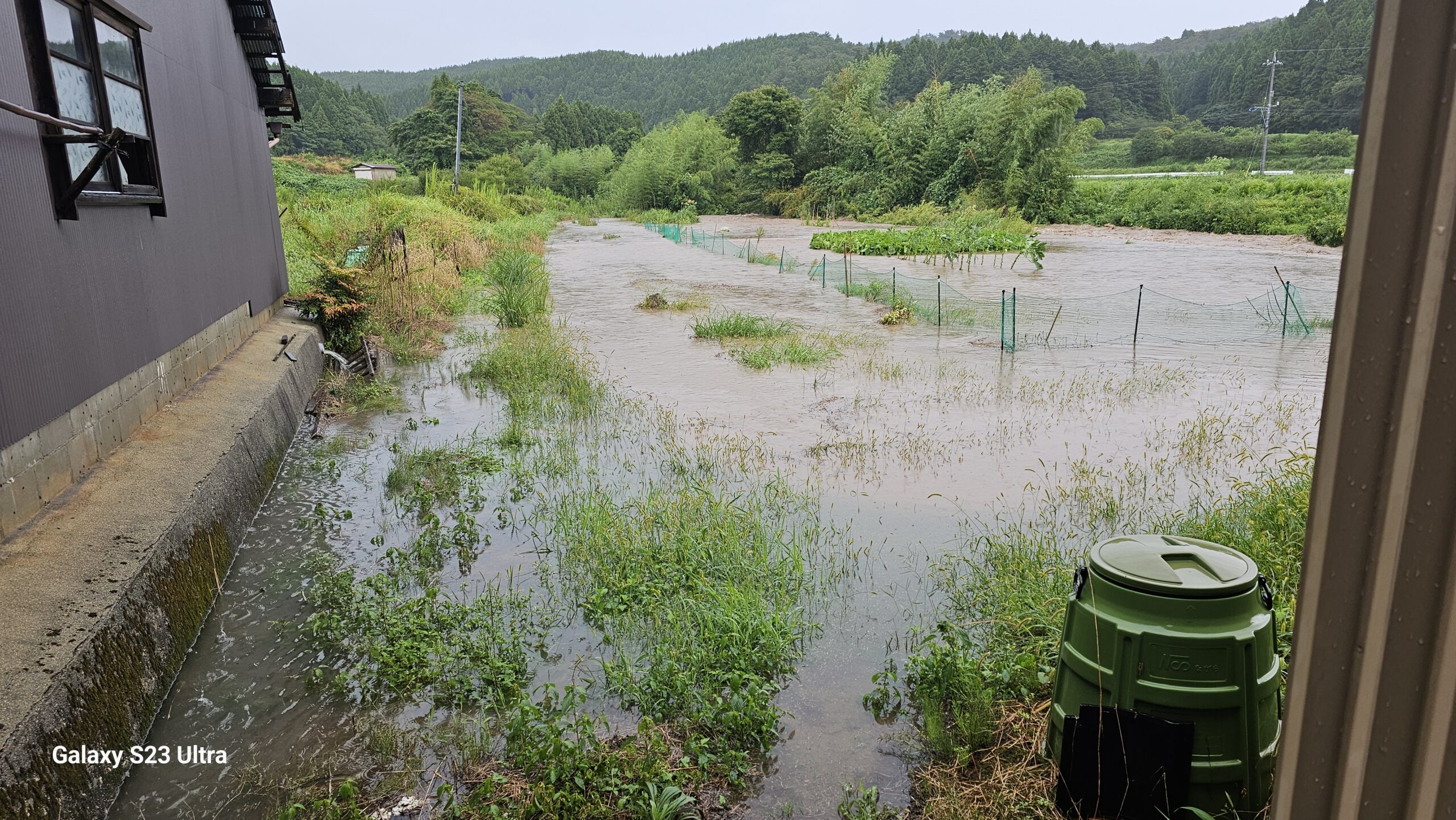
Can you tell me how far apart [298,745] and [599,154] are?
7994cm

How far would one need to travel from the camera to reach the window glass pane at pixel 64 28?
5.12m

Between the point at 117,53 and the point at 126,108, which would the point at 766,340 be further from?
the point at 117,53

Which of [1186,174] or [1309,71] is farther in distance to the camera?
[1309,71]

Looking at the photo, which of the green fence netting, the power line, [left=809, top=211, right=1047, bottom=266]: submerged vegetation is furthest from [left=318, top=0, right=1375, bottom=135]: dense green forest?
the green fence netting

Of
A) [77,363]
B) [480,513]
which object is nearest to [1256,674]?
[480,513]

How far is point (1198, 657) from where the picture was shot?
2641mm

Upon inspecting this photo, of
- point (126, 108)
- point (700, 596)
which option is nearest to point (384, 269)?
point (126, 108)

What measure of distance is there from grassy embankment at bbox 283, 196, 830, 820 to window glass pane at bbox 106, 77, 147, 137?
10.2 ft

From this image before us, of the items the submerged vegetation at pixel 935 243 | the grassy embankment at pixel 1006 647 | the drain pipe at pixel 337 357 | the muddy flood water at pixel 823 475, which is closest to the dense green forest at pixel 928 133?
the submerged vegetation at pixel 935 243

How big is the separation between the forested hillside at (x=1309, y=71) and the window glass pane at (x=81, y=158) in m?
68.3

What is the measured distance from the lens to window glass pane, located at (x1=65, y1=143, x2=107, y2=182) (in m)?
5.36

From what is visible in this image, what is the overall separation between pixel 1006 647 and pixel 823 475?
3124 millimetres

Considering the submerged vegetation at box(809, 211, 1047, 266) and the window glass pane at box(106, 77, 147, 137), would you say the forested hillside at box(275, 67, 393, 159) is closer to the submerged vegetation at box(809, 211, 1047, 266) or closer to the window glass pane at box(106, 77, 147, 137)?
the submerged vegetation at box(809, 211, 1047, 266)

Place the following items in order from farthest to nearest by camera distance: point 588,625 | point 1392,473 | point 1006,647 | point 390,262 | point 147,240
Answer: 1. point 390,262
2. point 147,240
3. point 588,625
4. point 1006,647
5. point 1392,473
